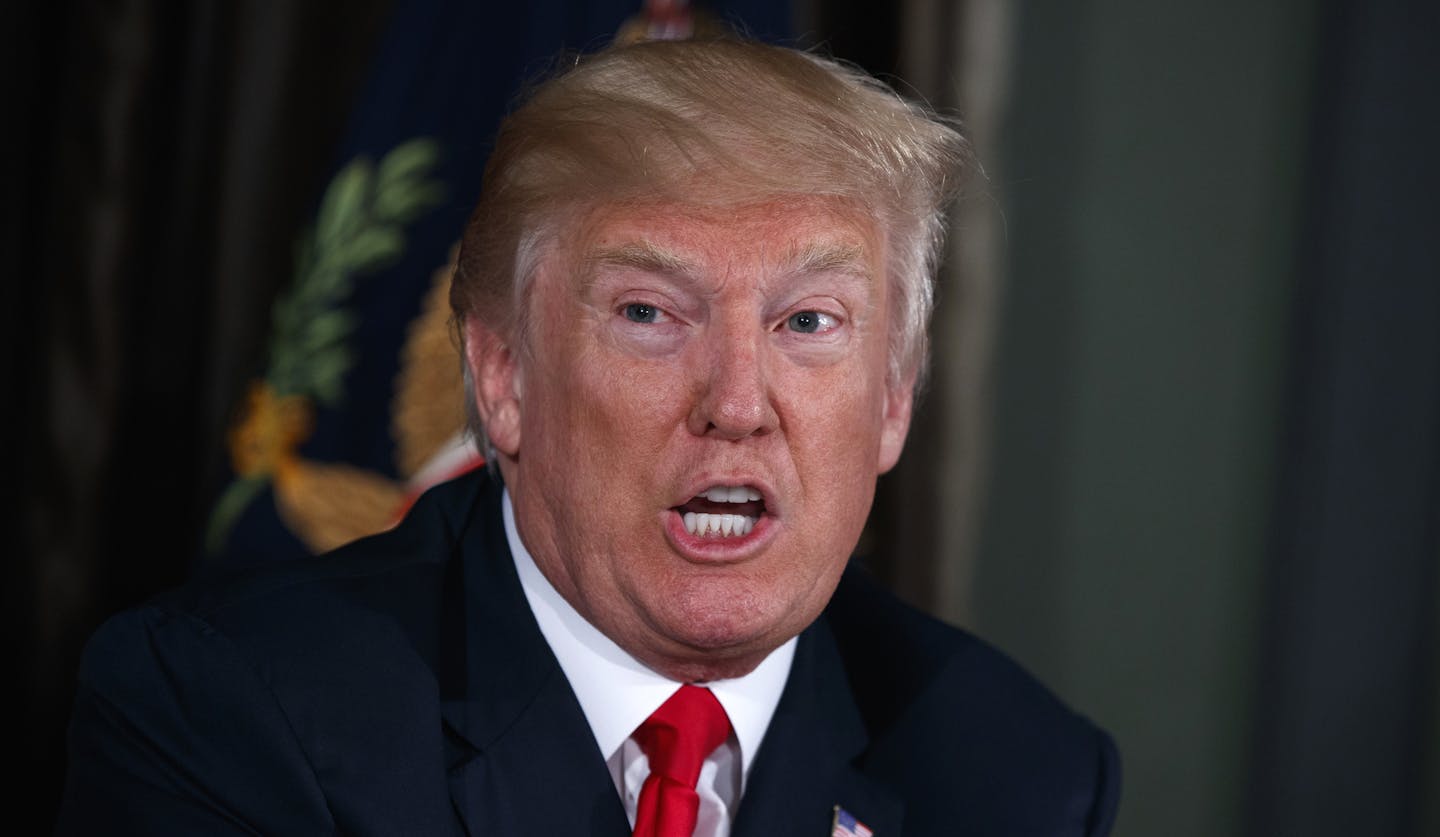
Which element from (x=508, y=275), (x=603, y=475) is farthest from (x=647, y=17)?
(x=603, y=475)

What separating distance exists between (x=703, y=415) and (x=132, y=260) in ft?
5.37

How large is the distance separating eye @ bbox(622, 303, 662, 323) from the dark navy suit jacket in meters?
0.35

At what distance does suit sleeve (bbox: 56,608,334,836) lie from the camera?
146 cm

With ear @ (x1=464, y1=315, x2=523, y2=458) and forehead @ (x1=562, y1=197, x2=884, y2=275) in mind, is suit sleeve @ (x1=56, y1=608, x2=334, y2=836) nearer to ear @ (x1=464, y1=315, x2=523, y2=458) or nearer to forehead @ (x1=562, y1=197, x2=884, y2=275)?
ear @ (x1=464, y1=315, x2=523, y2=458)

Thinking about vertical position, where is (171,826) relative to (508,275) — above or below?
below

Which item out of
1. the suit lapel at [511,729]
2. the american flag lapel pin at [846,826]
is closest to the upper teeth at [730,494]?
the suit lapel at [511,729]

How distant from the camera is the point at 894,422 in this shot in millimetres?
1841

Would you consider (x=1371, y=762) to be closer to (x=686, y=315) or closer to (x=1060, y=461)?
(x=1060, y=461)

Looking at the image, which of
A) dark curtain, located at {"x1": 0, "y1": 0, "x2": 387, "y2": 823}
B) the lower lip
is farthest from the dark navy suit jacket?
dark curtain, located at {"x1": 0, "y1": 0, "x2": 387, "y2": 823}

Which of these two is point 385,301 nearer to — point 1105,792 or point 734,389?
point 734,389

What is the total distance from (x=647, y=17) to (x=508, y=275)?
1232 millimetres

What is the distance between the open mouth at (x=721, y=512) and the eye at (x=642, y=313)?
7.2 inches

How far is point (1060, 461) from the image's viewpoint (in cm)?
350

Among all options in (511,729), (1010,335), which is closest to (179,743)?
(511,729)
